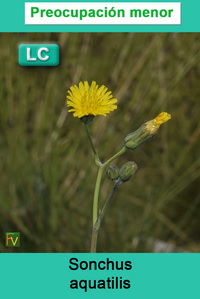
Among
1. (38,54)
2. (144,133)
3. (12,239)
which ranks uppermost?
(38,54)

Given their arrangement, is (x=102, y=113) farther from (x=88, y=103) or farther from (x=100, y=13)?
(x=100, y=13)

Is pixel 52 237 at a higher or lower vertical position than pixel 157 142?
lower

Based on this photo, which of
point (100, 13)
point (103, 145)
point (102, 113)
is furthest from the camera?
point (103, 145)

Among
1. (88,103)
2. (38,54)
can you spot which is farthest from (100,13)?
(88,103)

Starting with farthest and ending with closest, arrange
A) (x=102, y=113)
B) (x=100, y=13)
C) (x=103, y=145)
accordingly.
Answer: (x=103, y=145)
(x=100, y=13)
(x=102, y=113)

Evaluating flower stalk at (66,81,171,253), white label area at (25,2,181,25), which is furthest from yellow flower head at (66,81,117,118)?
white label area at (25,2,181,25)

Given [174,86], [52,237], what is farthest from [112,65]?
[52,237]
